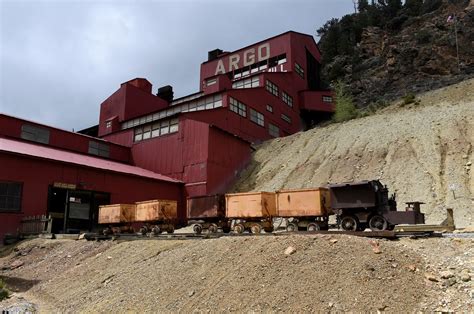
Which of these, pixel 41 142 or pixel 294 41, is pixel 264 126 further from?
pixel 41 142

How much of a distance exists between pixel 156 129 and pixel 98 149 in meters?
6.50

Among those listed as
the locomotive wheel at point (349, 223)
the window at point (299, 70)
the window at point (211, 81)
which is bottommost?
the locomotive wheel at point (349, 223)

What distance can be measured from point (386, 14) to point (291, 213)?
6707 centimetres

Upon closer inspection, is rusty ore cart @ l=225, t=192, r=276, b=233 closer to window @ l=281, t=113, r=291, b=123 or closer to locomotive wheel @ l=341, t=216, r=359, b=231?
locomotive wheel @ l=341, t=216, r=359, b=231

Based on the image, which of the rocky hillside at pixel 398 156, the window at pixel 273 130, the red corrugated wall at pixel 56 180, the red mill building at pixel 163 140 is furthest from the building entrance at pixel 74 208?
the window at pixel 273 130

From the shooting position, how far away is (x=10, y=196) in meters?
25.3

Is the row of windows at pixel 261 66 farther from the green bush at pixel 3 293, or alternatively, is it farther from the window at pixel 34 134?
the green bush at pixel 3 293

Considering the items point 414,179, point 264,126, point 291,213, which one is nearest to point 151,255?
point 291,213

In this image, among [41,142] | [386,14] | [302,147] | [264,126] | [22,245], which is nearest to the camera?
[22,245]

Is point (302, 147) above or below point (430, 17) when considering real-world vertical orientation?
below

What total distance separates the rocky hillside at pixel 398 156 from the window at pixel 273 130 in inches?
201

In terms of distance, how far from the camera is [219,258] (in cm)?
1268

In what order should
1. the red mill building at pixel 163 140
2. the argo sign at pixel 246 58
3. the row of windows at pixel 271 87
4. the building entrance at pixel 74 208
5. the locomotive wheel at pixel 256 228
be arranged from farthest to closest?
1. the argo sign at pixel 246 58
2. the row of windows at pixel 271 87
3. the building entrance at pixel 74 208
4. the red mill building at pixel 163 140
5. the locomotive wheel at pixel 256 228

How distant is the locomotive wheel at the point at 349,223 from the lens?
15.8 m
